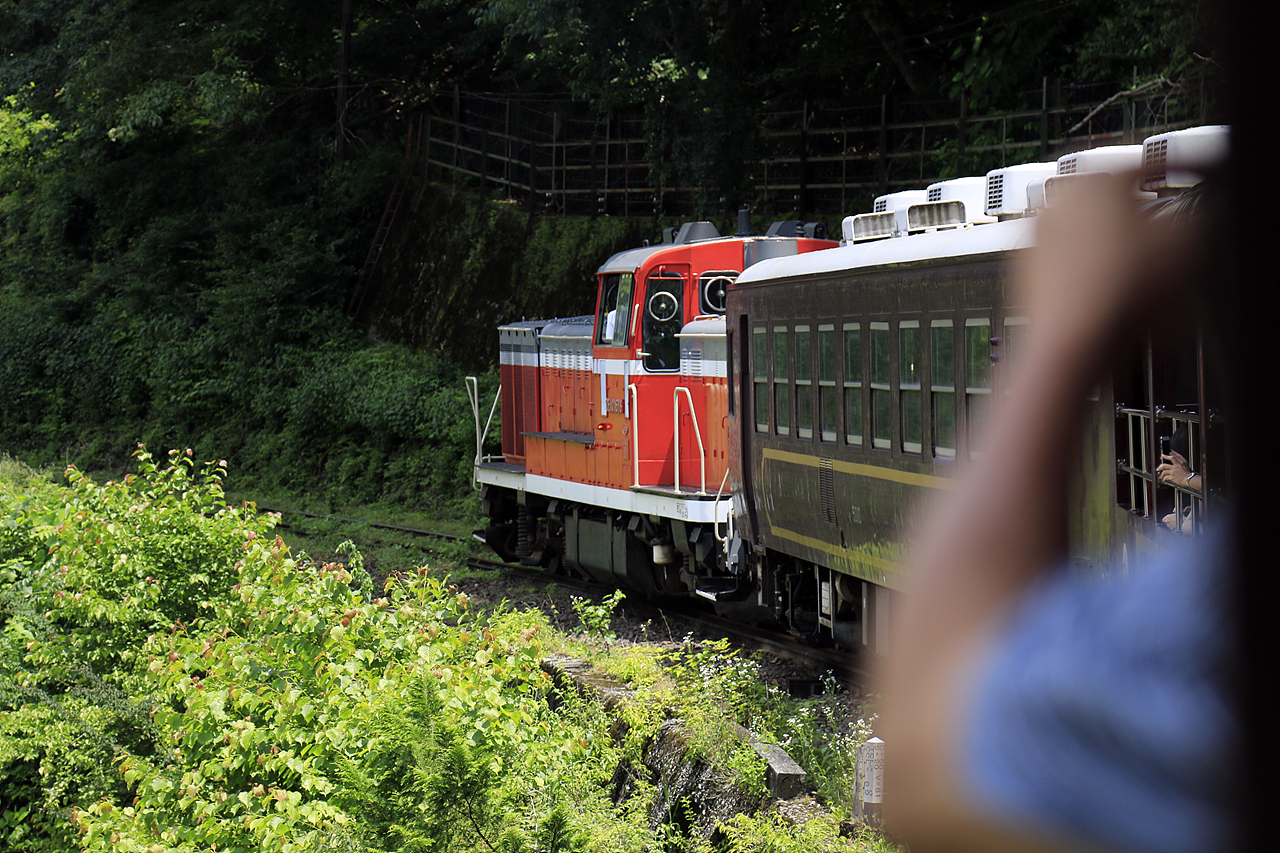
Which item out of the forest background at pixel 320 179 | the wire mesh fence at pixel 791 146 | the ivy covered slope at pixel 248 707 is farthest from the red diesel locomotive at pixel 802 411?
the forest background at pixel 320 179

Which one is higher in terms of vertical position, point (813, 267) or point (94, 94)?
point (94, 94)

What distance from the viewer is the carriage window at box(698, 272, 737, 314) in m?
13.2

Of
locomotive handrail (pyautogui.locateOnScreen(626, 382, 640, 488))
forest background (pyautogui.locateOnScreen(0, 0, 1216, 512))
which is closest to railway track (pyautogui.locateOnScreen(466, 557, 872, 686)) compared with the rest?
locomotive handrail (pyautogui.locateOnScreen(626, 382, 640, 488))

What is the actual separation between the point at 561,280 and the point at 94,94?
13.8m

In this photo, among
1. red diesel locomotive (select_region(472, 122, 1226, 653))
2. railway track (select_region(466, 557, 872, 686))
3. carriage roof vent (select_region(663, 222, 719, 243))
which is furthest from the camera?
carriage roof vent (select_region(663, 222, 719, 243))

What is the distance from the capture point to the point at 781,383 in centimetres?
1019

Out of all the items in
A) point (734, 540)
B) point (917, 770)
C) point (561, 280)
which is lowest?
point (734, 540)

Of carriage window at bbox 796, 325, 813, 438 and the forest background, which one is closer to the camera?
carriage window at bbox 796, 325, 813, 438

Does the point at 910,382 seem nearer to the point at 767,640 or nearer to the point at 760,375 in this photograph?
the point at 760,375

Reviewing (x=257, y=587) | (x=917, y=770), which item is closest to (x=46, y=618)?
(x=257, y=587)

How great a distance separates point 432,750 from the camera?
605cm

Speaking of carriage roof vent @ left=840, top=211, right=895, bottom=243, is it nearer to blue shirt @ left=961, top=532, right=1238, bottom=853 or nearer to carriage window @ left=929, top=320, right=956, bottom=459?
carriage window @ left=929, top=320, right=956, bottom=459

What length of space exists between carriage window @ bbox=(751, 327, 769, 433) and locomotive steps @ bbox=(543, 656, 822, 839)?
9.53 ft

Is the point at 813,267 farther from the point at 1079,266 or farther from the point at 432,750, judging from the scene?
the point at 1079,266
